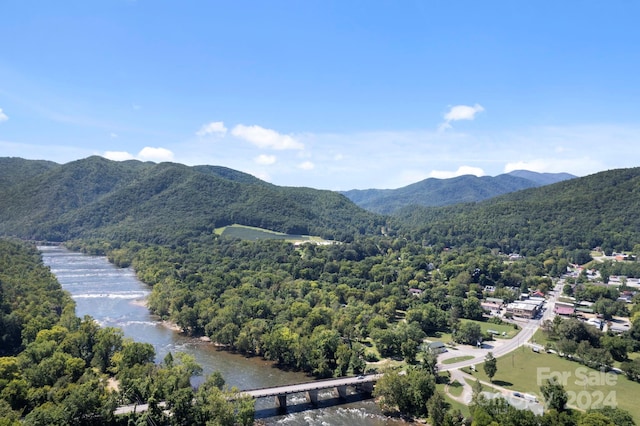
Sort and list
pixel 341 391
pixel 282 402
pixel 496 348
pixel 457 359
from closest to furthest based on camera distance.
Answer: pixel 282 402
pixel 341 391
pixel 457 359
pixel 496 348

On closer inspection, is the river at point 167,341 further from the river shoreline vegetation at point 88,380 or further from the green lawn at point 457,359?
the green lawn at point 457,359

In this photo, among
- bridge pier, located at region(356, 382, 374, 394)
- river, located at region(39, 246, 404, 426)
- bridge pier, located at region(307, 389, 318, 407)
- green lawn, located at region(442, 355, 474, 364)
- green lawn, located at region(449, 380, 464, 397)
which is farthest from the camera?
green lawn, located at region(442, 355, 474, 364)

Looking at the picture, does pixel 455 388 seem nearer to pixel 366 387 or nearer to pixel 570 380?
pixel 366 387

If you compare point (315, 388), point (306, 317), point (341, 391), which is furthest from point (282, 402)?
point (306, 317)

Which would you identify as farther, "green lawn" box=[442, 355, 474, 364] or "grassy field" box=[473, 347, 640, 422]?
"green lawn" box=[442, 355, 474, 364]

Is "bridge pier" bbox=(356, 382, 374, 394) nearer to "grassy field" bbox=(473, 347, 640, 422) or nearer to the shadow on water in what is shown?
the shadow on water

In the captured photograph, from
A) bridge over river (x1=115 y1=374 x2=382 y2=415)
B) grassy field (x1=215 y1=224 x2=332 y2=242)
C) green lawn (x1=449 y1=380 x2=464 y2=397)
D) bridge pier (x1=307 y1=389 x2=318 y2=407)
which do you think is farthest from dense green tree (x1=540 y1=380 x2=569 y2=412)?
grassy field (x1=215 y1=224 x2=332 y2=242)

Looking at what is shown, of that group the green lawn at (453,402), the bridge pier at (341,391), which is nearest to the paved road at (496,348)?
the green lawn at (453,402)
